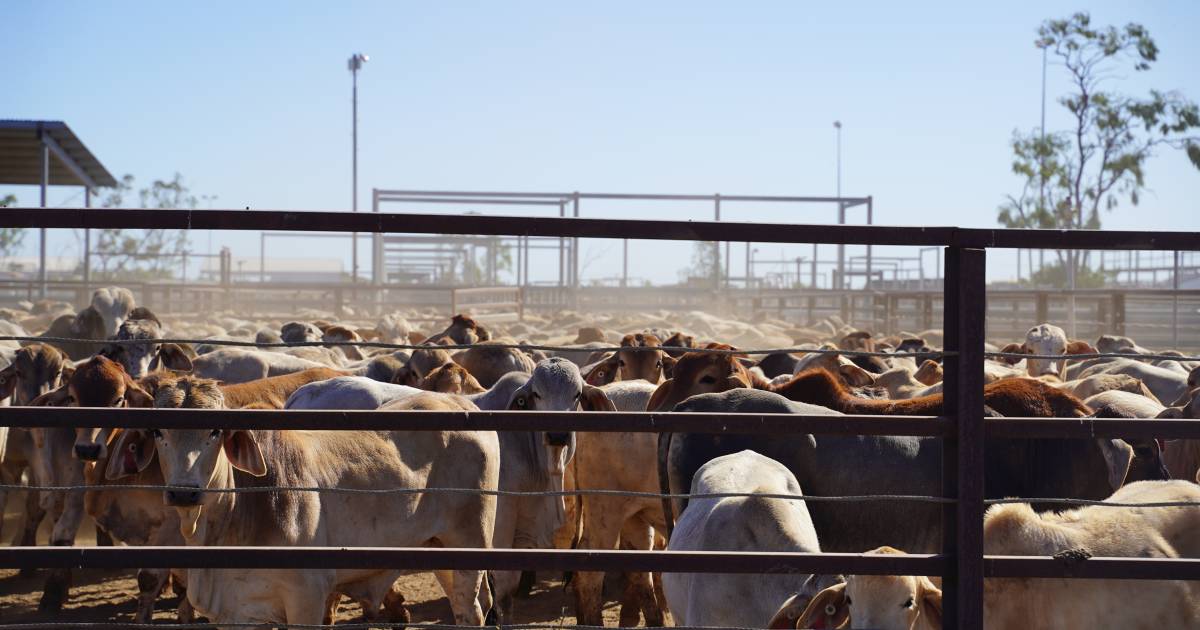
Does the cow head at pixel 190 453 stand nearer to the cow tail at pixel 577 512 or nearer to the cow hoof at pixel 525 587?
the cow tail at pixel 577 512

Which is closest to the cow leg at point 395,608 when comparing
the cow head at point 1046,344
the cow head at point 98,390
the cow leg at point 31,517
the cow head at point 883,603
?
the cow head at point 98,390

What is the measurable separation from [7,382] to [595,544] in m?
4.80

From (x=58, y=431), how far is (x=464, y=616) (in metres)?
4.08

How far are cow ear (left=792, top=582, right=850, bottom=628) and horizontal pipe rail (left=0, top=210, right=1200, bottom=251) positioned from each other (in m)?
1.15

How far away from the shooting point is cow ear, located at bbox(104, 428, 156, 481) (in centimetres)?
497

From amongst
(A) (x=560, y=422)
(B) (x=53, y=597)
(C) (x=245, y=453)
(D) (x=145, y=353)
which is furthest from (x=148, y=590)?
(A) (x=560, y=422)

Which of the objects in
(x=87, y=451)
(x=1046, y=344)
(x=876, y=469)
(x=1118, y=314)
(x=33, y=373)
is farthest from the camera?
(x=1118, y=314)

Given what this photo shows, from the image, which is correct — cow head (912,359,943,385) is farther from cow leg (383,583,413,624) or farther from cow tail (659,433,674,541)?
cow leg (383,583,413,624)

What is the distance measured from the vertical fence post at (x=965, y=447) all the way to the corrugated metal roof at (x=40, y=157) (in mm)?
21812

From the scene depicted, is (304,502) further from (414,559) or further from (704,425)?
(704,425)

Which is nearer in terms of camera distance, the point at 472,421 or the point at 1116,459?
the point at 472,421

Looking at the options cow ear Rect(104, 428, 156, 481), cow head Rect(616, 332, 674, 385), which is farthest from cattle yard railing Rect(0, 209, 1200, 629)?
cow head Rect(616, 332, 674, 385)

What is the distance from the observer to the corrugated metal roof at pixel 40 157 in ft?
70.8

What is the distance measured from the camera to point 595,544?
7.93m
